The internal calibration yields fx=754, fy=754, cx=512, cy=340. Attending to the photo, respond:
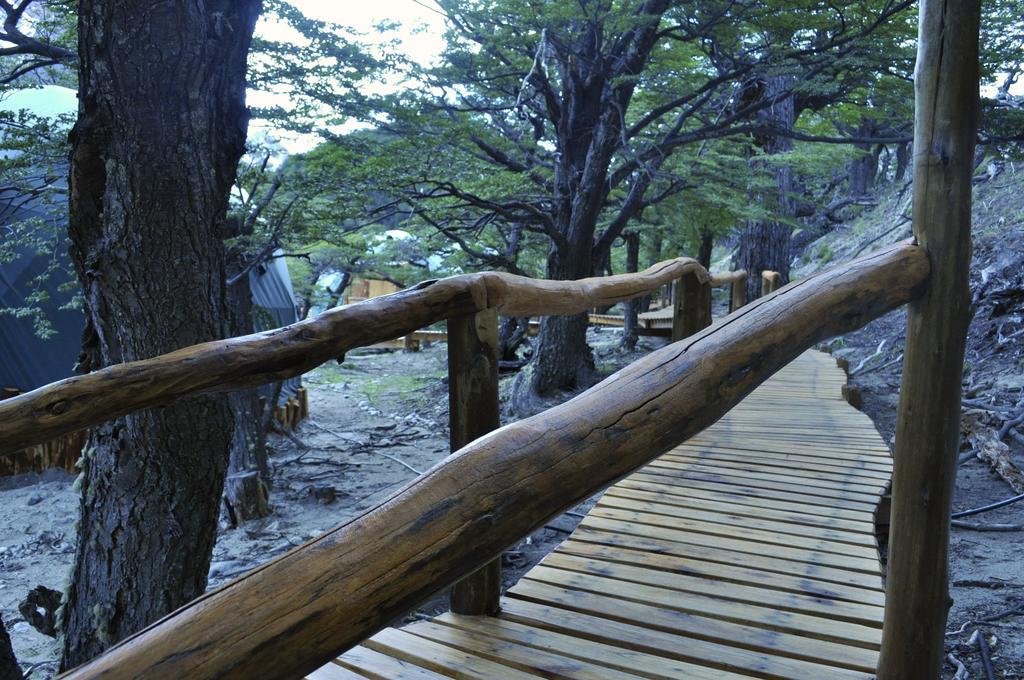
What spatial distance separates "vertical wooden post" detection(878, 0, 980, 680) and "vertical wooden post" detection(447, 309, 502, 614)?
47.6 inches

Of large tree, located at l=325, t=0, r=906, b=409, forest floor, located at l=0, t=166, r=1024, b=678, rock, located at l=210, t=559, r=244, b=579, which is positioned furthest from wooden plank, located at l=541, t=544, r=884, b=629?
large tree, located at l=325, t=0, r=906, b=409

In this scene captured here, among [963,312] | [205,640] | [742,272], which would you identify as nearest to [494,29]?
[742,272]

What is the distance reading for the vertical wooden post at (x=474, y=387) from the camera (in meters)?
2.51

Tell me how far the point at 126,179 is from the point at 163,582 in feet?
5.89

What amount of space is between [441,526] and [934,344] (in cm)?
153

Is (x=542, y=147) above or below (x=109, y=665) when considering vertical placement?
above

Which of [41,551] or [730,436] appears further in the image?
[41,551]

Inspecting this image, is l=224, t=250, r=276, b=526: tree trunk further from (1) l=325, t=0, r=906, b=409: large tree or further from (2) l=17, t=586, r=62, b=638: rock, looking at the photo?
(2) l=17, t=586, r=62, b=638: rock

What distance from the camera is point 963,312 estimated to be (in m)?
1.93

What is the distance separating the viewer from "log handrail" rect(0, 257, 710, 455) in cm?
180

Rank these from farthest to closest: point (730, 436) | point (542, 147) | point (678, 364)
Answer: point (542, 147) → point (730, 436) → point (678, 364)

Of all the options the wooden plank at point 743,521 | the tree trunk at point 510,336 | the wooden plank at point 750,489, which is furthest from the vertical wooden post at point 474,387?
the tree trunk at point 510,336

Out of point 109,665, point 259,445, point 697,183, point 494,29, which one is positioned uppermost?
point 494,29

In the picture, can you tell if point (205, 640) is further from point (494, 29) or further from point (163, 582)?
point (494, 29)
